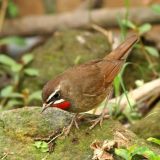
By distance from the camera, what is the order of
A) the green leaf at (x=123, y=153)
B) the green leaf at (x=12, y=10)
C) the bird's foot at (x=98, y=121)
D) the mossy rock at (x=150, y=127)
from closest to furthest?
the green leaf at (x=123, y=153)
the bird's foot at (x=98, y=121)
the mossy rock at (x=150, y=127)
the green leaf at (x=12, y=10)

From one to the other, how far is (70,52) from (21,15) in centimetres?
270

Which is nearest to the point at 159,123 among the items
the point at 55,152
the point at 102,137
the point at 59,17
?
the point at 102,137

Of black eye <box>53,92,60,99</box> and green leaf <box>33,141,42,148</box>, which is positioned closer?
green leaf <box>33,141,42,148</box>

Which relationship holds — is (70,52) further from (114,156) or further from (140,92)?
(114,156)

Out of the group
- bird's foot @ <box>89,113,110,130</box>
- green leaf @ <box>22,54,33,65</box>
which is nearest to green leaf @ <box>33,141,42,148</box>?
bird's foot @ <box>89,113,110,130</box>

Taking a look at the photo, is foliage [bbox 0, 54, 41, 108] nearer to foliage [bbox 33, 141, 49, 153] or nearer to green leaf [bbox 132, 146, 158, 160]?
foliage [bbox 33, 141, 49, 153]

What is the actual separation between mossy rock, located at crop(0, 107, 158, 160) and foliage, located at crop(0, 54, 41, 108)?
200 centimetres

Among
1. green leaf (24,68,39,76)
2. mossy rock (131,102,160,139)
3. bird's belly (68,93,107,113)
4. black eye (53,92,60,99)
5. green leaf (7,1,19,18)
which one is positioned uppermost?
black eye (53,92,60,99)

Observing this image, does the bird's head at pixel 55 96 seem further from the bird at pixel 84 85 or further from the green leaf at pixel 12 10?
the green leaf at pixel 12 10

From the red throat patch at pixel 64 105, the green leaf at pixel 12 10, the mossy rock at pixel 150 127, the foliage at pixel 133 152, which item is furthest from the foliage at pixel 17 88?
the foliage at pixel 133 152

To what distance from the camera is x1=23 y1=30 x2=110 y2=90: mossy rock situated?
25.2ft

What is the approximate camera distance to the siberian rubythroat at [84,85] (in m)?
4.67

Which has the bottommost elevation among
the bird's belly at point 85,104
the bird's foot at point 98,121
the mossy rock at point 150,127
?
the mossy rock at point 150,127

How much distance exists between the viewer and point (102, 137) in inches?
182
